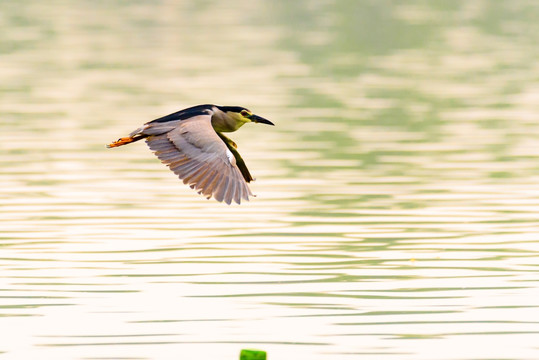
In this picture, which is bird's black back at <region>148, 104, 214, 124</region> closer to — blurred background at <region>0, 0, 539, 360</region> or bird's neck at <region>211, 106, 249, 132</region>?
bird's neck at <region>211, 106, 249, 132</region>

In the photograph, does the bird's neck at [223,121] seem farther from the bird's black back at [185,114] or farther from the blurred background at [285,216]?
the blurred background at [285,216]

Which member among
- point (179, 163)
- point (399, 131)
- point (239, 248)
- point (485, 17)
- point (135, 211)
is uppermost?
point (485, 17)

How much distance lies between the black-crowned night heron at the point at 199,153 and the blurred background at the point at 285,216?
1.31 meters

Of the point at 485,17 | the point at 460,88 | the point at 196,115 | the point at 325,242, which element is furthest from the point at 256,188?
the point at 485,17

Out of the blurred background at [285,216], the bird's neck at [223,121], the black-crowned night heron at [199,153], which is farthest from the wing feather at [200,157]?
the blurred background at [285,216]

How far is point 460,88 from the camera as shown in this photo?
34.2 metres

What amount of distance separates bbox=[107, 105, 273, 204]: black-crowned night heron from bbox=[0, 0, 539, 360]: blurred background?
1.31 m

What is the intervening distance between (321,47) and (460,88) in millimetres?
10894

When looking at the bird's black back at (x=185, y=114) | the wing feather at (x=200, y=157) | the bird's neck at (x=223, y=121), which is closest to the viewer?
the wing feather at (x=200, y=157)

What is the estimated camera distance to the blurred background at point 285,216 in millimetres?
12578

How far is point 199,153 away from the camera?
39.9ft

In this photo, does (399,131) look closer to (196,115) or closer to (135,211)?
(135,211)

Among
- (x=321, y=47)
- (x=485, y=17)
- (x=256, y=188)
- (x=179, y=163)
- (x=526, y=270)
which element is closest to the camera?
(x=179, y=163)

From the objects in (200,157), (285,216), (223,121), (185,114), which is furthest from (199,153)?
(285,216)
